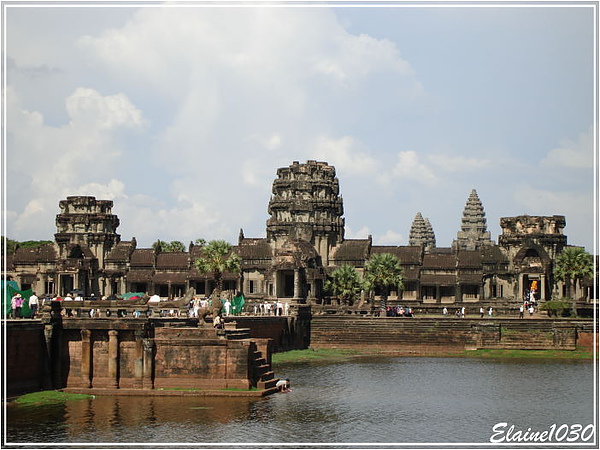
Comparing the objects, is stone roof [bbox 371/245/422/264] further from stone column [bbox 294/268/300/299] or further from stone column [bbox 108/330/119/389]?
stone column [bbox 108/330/119/389]

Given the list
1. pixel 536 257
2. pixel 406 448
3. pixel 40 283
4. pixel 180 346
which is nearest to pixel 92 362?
pixel 180 346

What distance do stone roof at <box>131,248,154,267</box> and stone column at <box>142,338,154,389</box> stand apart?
248ft

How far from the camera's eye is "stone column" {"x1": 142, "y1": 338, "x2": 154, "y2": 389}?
57.4 meters

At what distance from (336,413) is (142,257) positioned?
83063 mm

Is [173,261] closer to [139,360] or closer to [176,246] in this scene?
[176,246]

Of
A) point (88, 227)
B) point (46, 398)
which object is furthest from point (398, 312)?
point (46, 398)

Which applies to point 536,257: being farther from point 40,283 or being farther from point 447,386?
point 40,283

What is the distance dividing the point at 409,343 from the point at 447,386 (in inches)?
1090

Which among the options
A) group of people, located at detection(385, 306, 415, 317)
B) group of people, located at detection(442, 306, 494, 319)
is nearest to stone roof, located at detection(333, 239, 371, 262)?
group of people, located at detection(442, 306, 494, 319)

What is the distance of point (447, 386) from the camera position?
221ft

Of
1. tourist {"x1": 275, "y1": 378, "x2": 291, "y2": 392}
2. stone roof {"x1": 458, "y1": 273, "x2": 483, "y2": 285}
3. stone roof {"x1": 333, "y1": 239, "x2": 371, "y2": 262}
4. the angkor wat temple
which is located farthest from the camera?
stone roof {"x1": 333, "y1": 239, "x2": 371, "y2": 262}

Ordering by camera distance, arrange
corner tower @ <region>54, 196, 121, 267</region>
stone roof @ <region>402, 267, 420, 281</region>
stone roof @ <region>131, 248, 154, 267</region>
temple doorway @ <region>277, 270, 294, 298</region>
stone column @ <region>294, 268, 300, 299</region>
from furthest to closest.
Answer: corner tower @ <region>54, 196, 121, 267</region>, stone roof @ <region>131, 248, 154, 267</region>, stone roof @ <region>402, 267, 420, 281</region>, temple doorway @ <region>277, 270, 294, 298</region>, stone column @ <region>294, 268, 300, 299</region>

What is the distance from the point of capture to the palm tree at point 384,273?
111 meters

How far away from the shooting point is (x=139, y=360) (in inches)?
2270
